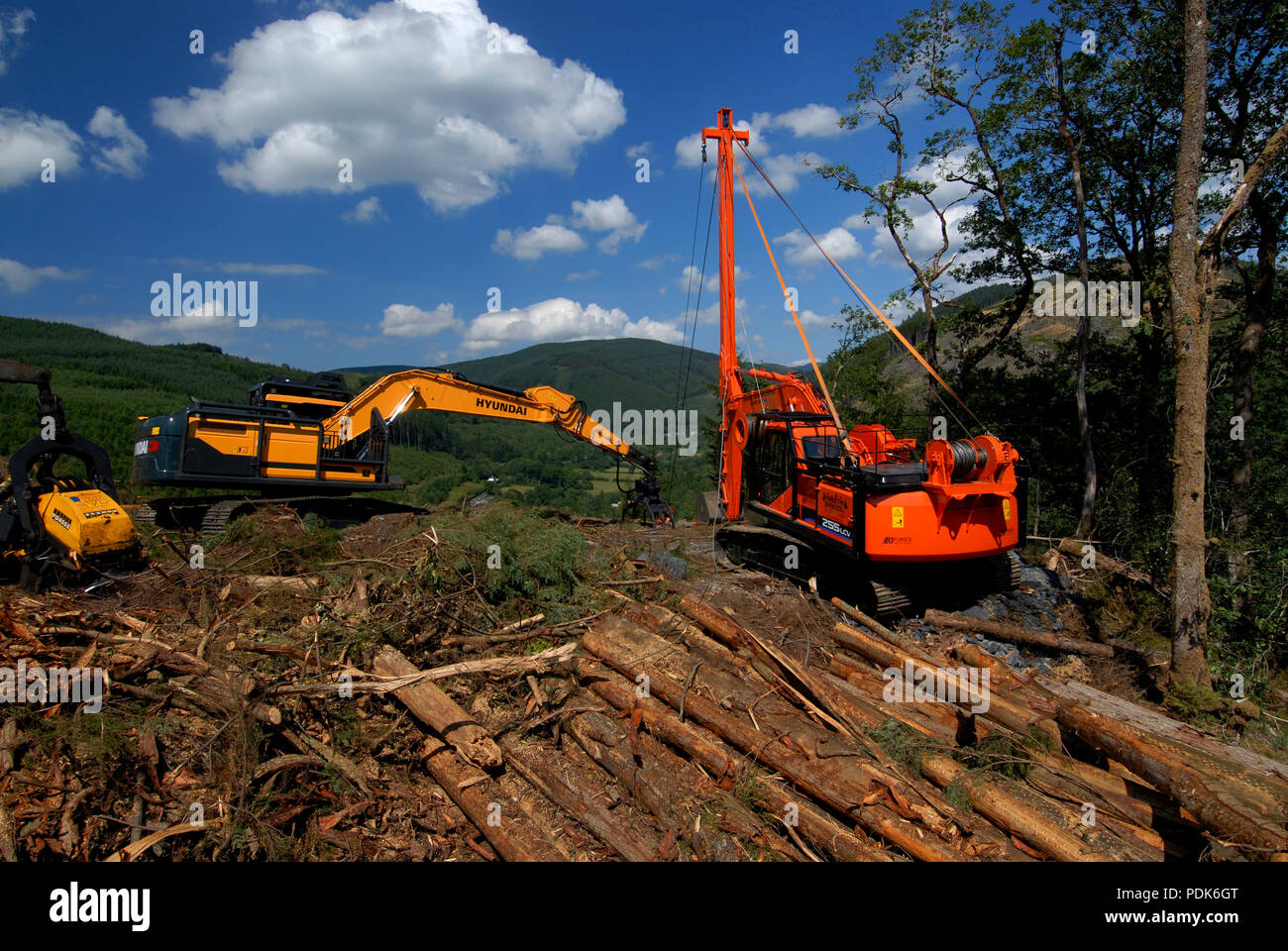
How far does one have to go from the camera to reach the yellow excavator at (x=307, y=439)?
11.1 m

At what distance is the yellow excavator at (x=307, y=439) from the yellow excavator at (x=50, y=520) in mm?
3795

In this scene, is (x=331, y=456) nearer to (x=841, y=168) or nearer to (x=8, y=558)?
(x=8, y=558)

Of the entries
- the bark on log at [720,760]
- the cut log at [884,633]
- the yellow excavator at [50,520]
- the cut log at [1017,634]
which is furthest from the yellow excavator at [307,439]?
the bark on log at [720,760]

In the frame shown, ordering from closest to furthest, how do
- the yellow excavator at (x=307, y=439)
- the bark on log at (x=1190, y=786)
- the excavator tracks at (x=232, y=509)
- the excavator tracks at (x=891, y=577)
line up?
1. the bark on log at (x=1190, y=786)
2. the excavator tracks at (x=891, y=577)
3. the excavator tracks at (x=232, y=509)
4. the yellow excavator at (x=307, y=439)

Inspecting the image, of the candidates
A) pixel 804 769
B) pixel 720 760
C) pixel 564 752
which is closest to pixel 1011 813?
pixel 804 769

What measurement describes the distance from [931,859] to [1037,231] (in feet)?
49.4

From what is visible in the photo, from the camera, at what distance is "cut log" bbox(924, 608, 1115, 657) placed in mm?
7855

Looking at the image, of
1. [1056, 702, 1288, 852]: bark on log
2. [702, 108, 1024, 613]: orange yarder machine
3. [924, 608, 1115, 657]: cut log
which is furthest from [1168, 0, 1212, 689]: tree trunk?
[1056, 702, 1288, 852]: bark on log

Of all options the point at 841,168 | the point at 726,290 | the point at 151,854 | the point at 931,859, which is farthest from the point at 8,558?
the point at 841,168

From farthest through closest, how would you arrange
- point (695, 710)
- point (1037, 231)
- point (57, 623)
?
point (1037, 231)
point (57, 623)
point (695, 710)

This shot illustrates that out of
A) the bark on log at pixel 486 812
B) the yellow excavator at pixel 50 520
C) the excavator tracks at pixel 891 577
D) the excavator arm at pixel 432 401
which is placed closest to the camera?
the bark on log at pixel 486 812

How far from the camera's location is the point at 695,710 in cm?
515

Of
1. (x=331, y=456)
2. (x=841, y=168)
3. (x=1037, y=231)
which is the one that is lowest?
(x=331, y=456)

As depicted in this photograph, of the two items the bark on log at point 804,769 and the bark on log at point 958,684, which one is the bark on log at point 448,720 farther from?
the bark on log at point 958,684
